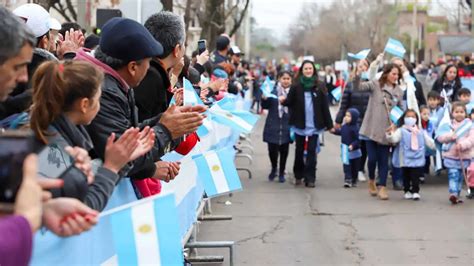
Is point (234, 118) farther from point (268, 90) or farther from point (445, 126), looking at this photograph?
point (268, 90)

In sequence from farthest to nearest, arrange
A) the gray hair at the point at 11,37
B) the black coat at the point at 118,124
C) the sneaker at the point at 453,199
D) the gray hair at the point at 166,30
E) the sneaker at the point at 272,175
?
the sneaker at the point at 272,175, the sneaker at the point at 453,199, the gray hair at the point at 166,30, the black coat at the point at 118,124, the gray hair at the point at 11,37

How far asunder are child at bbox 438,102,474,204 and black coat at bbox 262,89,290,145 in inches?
104

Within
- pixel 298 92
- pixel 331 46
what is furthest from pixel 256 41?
pixel 298 92

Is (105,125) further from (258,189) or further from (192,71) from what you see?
(258,189)

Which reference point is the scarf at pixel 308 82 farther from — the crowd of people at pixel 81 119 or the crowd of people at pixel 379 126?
the crowd of people at pixel 81 119

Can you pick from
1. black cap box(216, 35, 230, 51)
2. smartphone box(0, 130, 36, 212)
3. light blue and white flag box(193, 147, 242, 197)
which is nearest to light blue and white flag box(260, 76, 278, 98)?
black cap box(216, 35, 230, 51)

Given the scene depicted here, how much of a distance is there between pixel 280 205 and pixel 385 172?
155 cm

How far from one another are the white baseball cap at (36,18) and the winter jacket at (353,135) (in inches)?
317

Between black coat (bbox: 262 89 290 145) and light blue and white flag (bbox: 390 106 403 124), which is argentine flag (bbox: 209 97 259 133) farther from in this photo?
black coat (bbox: 262 89 290 145)

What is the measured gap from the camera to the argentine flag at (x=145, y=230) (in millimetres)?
3393

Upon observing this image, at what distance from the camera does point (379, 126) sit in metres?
12.4

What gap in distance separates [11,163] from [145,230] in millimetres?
1021

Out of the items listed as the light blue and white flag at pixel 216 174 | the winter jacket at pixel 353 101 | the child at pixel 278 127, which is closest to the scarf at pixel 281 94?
the child at pixel 278 127

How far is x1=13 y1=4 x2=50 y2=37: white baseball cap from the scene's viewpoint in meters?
6.06
